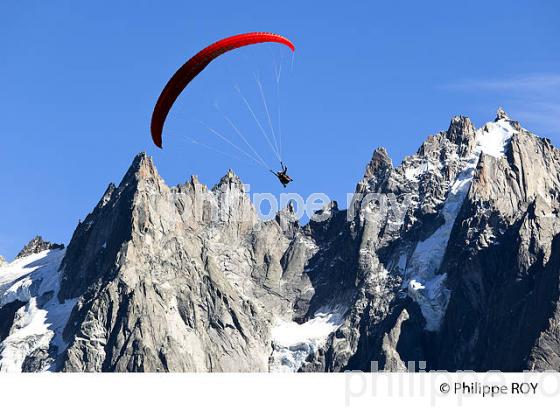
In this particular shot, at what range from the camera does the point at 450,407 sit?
269 ft

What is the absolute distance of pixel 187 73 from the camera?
4407 inches

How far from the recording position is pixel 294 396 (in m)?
83.8

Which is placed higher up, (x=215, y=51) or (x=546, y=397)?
(x=215, y=51)

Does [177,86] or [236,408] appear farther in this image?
[177,86]

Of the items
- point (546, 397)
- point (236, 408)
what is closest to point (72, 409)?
point (236, 408)

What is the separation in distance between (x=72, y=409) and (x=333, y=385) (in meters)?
15.5

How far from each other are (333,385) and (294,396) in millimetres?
3407

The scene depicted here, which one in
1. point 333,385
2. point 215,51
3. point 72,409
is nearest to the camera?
point 72,409

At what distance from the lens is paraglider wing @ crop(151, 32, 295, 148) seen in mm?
111750

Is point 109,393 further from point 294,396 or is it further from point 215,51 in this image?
point 215,51

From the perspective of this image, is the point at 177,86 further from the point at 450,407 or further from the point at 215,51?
the point at 450,407

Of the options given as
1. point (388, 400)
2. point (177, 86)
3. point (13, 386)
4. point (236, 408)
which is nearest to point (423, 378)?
point (388, 400)

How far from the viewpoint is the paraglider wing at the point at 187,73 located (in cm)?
11175

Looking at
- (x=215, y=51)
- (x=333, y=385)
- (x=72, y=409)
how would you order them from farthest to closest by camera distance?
(x=215, y=51)
(x=333, y=385)
(x=72, y=409)
